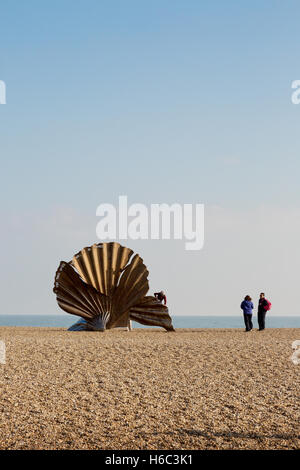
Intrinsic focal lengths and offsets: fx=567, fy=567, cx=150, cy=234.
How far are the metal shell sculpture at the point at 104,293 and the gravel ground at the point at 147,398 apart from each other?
28.6ft

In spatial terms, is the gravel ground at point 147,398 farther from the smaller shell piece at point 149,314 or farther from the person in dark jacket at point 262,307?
the person in dark jacket at point 262,307

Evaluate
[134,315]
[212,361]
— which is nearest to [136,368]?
[212,361]

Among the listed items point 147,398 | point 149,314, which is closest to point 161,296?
point 149,314

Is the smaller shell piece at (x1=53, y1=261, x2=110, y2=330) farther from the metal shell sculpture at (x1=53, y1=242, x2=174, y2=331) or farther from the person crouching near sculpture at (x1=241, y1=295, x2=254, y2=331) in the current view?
the person crouching near sculpture at (x1=241, y1=295, x2=254, y2=331)

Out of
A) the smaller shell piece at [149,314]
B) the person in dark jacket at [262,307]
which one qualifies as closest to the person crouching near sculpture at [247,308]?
the person in dark jacket at [262,307]

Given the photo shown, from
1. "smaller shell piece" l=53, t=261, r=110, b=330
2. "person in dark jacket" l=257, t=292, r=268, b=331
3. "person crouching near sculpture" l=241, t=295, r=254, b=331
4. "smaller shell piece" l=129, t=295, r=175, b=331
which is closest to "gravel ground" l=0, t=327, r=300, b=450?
"person crouching near sculpture" l=241, t=295, r=254, b=331

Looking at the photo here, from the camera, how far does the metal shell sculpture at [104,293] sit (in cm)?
2304

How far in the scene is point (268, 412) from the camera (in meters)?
8.18

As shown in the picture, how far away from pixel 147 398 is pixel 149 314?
14.3m

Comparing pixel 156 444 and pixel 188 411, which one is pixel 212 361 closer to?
pixel 188 411

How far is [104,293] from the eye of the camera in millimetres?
23141

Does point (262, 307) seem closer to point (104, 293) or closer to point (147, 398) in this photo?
point (104, 293)

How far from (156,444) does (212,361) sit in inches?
242

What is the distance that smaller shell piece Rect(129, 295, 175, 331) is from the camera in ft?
76.0
